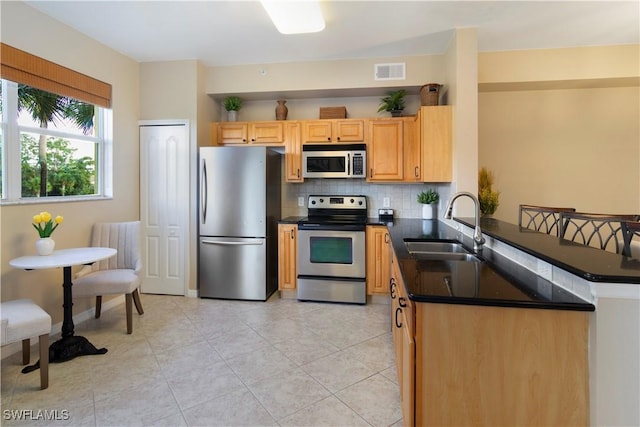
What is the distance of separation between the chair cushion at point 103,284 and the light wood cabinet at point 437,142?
10.0 ft

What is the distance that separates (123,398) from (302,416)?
44.0 inches

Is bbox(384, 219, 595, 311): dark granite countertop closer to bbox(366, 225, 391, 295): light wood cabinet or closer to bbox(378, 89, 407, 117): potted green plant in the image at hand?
bbox(366, 225, 391, 295): light wood cabinet

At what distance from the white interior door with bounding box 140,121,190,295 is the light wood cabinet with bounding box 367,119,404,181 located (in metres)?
2.21

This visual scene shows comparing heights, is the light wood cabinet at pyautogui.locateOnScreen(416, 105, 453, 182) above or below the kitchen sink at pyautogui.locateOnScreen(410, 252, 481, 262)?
above

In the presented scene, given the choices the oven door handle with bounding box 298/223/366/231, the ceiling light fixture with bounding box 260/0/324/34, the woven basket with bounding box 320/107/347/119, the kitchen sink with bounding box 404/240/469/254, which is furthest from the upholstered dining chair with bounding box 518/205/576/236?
the ceiling light fixture with bounding box 260/0/324/34

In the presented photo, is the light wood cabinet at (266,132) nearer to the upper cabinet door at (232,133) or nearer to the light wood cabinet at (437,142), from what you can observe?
the upper cabinet door at (232,133)

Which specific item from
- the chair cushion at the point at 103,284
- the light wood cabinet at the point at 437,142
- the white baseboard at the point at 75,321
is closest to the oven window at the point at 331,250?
the light wood cabinet at the point at 437,142

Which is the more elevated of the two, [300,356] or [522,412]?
[522,412]

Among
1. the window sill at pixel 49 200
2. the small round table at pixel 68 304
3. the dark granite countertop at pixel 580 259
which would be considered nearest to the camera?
the dark granite countertop at pixel 580 259

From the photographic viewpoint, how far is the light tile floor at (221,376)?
5.95ft

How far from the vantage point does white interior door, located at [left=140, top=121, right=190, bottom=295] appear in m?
3.85

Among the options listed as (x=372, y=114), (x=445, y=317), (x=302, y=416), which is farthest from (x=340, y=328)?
(x=372, y=114)

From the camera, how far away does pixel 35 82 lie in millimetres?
2682

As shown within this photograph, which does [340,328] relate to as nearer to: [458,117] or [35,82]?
[458,117]
